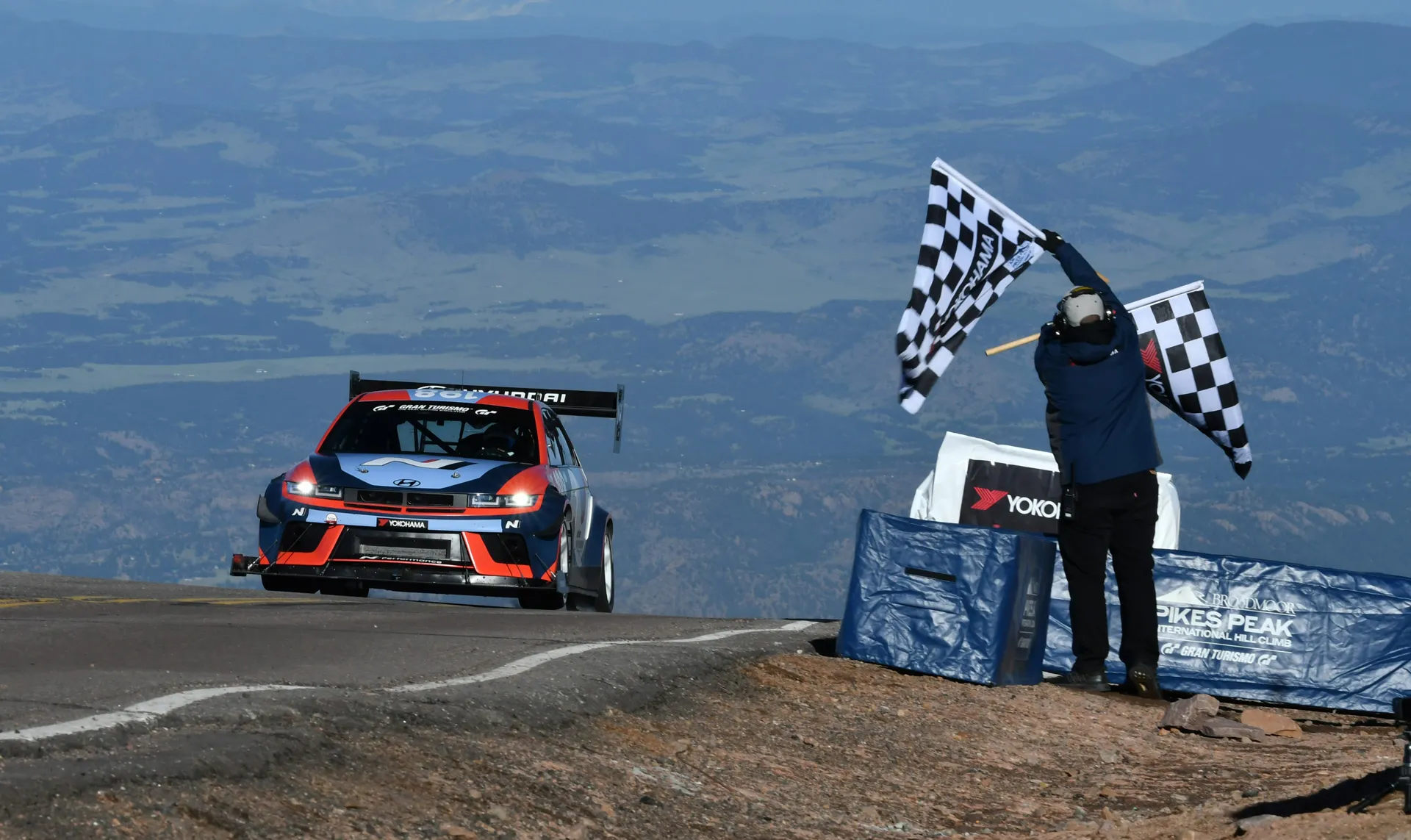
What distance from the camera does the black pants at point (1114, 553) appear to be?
8844 mm

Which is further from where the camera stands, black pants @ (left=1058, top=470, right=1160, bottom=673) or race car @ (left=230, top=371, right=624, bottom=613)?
race car @ (left=230, top=371, right=624, bottom=613)

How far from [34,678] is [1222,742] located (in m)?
5.18

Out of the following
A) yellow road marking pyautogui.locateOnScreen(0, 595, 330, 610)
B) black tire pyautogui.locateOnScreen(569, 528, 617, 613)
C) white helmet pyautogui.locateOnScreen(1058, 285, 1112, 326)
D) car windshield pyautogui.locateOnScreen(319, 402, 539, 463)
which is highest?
white helmet pyautogui.locateOnScreen(1058, 285, 1112, 326)

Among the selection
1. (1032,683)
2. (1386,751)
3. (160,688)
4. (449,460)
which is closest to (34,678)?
(160,688)

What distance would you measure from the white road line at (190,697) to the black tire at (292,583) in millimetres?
4247

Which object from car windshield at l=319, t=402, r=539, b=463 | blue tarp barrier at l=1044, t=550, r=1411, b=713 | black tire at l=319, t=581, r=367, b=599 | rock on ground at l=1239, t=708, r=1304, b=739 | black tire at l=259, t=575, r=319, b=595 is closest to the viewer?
rock on ground at l=1239, t=708, r=1304, b=739

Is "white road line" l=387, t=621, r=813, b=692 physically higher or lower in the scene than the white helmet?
lower

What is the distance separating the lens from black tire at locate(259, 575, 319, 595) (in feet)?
42.4

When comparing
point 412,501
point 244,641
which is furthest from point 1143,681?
point 412,501

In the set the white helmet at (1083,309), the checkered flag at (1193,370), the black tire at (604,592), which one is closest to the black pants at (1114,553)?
the white helmet at (1083,309)

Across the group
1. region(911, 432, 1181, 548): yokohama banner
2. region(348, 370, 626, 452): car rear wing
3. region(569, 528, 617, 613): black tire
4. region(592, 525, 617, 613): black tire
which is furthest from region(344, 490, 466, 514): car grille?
region(911, 432, 1181, 548): yokohama banner

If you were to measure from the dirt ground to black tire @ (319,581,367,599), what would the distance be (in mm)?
4901

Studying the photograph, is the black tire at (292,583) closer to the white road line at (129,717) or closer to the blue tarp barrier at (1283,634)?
the blue tarp barrier at (1283,634)

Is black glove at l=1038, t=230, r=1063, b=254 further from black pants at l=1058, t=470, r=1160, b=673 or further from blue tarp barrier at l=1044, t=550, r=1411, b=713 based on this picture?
blue tarp barrier at l=1044, t=550, r=1411, b=713
